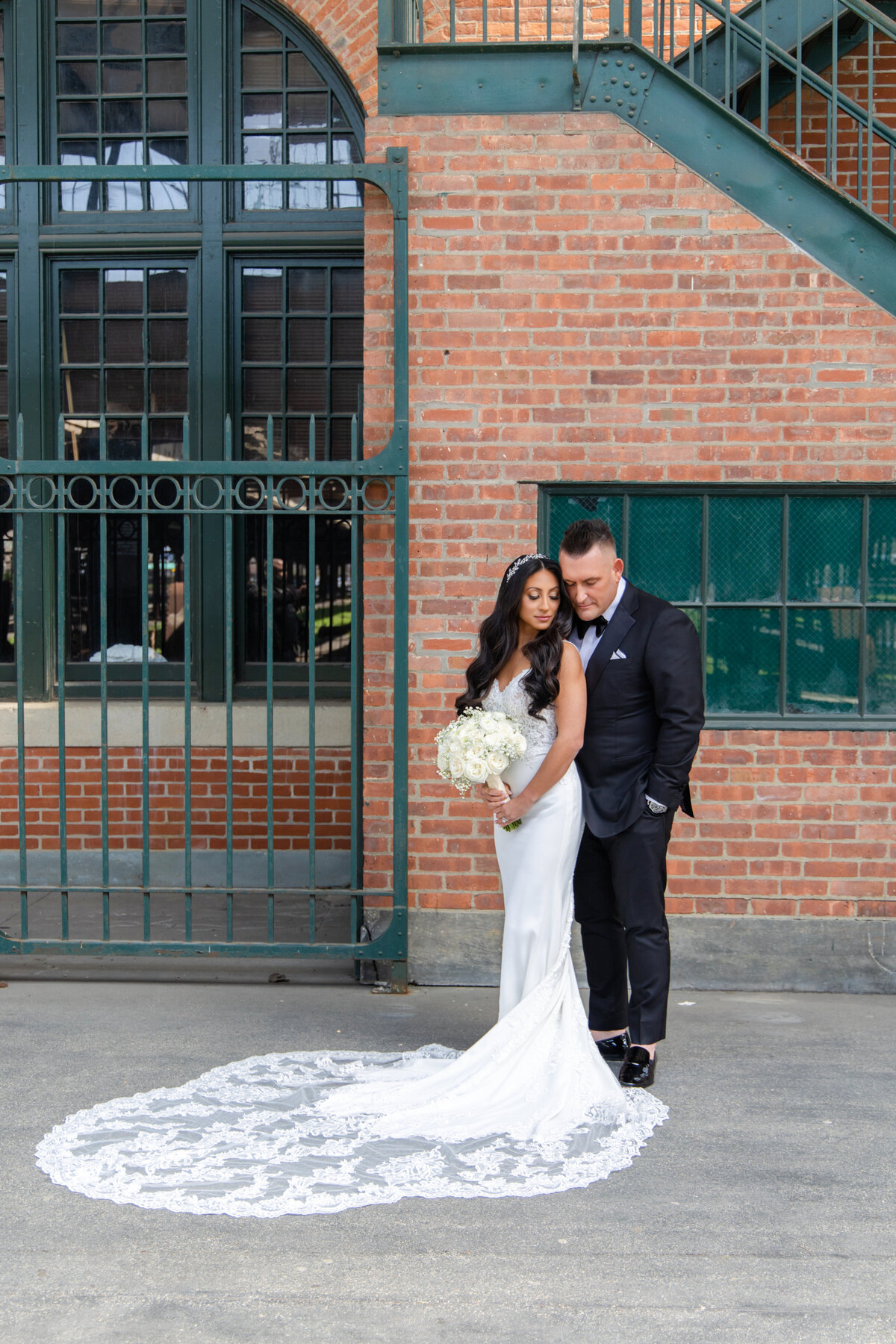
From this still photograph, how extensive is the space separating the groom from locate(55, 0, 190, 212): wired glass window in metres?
4.54

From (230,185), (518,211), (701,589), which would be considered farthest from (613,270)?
(230,185)

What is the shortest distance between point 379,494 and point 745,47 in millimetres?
3012

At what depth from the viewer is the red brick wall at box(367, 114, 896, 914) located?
5637mm

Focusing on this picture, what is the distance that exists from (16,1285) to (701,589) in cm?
406

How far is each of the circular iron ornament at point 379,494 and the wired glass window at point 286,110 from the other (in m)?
2.53

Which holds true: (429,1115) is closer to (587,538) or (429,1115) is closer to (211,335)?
(587,538)

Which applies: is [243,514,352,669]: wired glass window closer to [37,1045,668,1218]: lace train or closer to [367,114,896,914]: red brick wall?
[367,114,896,914]: red brick wall

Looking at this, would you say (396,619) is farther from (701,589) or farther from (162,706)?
(162,706)

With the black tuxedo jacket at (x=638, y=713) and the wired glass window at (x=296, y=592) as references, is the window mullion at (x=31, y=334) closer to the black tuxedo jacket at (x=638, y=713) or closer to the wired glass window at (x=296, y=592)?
the wired glass window at (x=296, y=592)

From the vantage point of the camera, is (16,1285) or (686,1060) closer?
(16,1285)

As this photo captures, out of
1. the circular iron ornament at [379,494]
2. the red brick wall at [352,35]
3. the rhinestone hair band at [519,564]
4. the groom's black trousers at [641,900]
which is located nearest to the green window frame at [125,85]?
the red brick wall at [352,35]

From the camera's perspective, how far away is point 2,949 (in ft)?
19.2

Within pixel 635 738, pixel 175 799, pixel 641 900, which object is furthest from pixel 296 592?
pixel 641 900


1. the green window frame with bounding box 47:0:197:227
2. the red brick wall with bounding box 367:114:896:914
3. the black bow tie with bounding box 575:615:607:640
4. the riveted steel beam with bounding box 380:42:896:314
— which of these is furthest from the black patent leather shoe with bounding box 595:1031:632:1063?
the green window frame with bounding box 47:0:197:227
